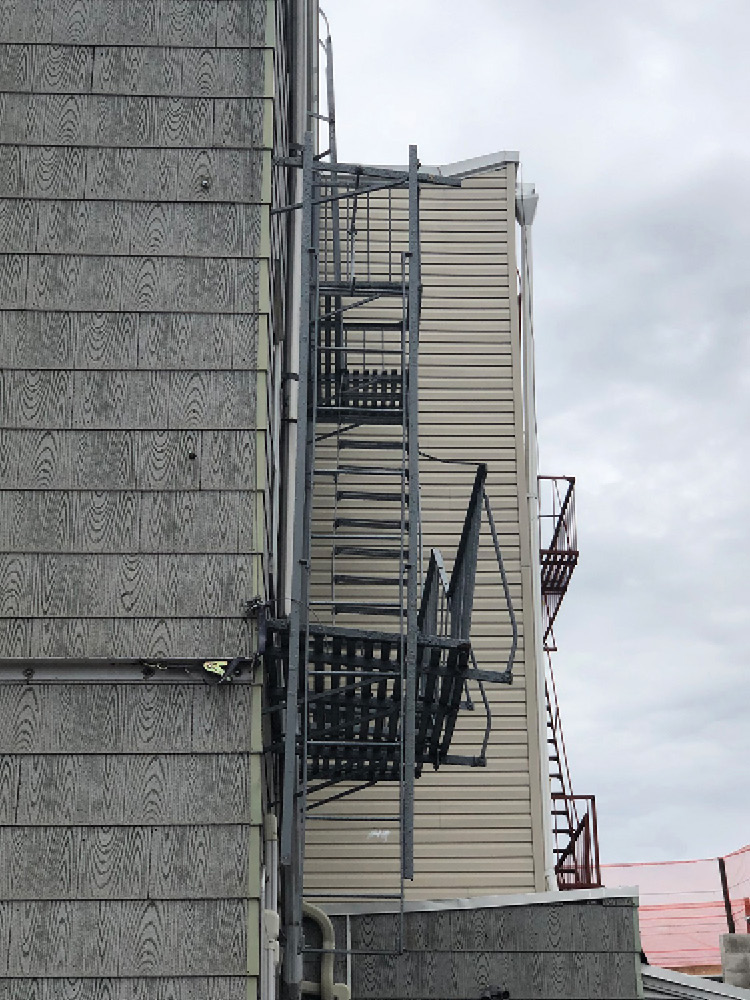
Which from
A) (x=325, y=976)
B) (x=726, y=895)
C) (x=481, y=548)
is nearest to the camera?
(x=325, y=976)

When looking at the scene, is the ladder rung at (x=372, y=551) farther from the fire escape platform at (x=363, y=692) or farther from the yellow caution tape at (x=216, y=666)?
the yellow caution tape at (x=216, y=666)

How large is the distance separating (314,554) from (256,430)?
6.38 metres

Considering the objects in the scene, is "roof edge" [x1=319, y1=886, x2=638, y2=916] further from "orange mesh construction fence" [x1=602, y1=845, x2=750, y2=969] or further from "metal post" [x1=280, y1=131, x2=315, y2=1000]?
"orange mesh construction fence" [x1=602, y1=845, x2=750, y2=969]

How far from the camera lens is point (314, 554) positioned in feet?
50.0

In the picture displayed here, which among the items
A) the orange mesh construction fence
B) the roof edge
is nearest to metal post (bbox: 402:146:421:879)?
the roof edge

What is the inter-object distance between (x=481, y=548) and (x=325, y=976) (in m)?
6.06

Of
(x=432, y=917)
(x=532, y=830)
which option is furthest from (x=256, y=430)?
(x=532, y=830)

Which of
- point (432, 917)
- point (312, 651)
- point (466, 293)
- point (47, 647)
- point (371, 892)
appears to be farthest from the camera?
point (466, 293)

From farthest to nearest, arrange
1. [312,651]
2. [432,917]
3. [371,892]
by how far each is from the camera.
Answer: [371,892], [432,917], [312,651]

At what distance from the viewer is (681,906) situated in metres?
19.1

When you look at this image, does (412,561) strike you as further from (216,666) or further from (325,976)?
(325,976)

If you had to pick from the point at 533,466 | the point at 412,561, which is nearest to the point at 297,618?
the point at 412,561

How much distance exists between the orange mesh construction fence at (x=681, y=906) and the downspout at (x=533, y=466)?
4.20 metres

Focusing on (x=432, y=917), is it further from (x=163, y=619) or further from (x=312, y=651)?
(x=163, y=619)
